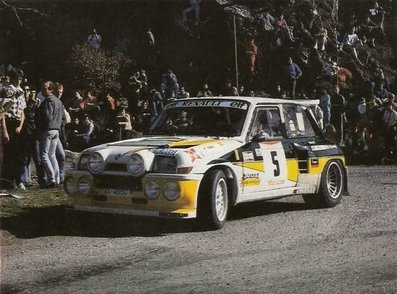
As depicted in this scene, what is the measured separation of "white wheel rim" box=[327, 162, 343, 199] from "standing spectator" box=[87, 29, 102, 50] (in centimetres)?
1198

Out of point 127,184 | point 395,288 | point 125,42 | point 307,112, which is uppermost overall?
point 125,42

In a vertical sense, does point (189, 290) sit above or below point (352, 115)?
below

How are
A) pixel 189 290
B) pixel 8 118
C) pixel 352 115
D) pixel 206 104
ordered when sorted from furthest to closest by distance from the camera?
pixel 352 115 < pixel 8 118 < pixel 206 104 < pixel 189 290

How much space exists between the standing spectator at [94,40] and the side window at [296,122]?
1169cm

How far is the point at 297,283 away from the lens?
15.0 feet

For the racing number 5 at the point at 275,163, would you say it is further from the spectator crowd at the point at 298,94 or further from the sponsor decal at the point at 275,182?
the spectator crowd at the point at 298,94

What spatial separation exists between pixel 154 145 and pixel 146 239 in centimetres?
105

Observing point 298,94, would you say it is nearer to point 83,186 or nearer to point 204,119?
point 204,119

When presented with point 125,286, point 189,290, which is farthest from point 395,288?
point 125,286

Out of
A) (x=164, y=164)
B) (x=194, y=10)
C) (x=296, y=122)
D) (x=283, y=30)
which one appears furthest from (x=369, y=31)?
(x=164, y=164)

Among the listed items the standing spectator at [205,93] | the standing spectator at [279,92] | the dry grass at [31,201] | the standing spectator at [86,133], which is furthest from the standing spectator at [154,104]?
the dry grass at [31,201]

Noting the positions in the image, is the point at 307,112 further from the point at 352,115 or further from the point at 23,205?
the point at 352,115

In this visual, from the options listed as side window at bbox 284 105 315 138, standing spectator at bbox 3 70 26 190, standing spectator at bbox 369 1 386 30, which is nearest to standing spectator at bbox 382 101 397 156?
standing spectator at bbox 369 1 386 30

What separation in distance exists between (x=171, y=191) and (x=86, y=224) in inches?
49.6
